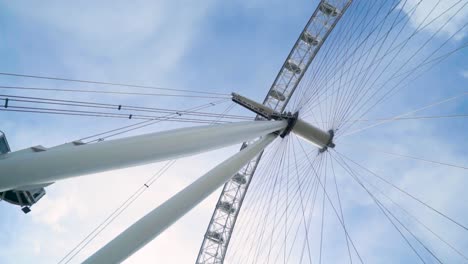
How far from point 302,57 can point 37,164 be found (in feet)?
77.1

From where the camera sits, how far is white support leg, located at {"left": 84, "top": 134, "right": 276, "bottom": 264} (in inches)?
299

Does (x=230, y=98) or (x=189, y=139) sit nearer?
(x=189, y=139)

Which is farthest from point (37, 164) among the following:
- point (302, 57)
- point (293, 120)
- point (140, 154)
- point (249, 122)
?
point (302, 57)

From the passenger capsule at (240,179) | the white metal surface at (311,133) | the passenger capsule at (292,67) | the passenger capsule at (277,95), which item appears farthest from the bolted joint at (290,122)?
the passenger capsule at (240,179)

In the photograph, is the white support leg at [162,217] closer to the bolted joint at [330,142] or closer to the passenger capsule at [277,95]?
the bolted joint at [330,142]

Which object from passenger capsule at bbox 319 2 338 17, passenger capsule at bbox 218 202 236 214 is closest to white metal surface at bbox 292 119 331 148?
passenger capsule at bbox 319 2 338 17

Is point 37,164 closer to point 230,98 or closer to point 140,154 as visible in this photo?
point 140,154

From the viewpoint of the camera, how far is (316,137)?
18906mm

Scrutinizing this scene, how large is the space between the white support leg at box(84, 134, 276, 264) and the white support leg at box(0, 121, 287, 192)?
4.72ft

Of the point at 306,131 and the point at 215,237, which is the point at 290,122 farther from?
the point at 215,237

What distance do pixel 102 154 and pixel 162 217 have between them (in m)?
3.15

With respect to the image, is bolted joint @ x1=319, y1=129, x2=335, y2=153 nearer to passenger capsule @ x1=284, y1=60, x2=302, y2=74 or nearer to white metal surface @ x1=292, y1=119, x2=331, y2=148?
white metal surface @ x1=292, y1=119, x2=331, y2=148

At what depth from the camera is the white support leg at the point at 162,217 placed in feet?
24.9

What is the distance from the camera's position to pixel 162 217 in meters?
8.74
